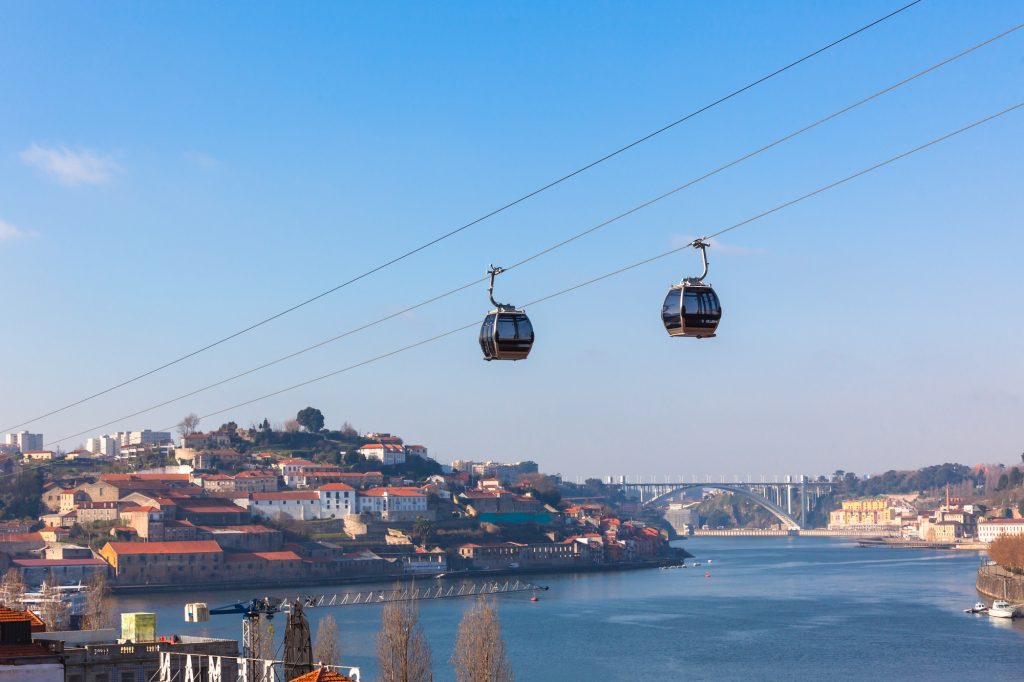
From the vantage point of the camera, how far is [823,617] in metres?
35.1

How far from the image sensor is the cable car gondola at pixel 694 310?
6.08 meters

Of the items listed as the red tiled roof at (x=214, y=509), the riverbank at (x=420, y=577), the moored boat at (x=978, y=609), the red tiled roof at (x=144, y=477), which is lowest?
the moored boat at (x=978, y=609)

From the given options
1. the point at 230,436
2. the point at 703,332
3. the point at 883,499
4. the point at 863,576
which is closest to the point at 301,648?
the point at 703,332

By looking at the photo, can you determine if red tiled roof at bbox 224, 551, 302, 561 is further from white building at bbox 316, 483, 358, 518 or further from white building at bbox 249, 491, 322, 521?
white building at bbox 316, 483, 358, 518

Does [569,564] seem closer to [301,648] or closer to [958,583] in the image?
[958,583]

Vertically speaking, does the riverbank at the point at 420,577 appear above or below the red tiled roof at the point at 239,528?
below

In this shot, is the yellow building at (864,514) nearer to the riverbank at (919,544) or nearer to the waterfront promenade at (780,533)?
the waterfront promenade at (780,533)

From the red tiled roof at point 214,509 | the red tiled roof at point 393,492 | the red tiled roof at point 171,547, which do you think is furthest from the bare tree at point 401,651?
the red tiled roof at point 393,492

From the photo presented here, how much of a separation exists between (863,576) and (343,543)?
20.3 m

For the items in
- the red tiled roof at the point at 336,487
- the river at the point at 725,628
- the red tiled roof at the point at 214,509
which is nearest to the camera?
the river at the point at 725,628

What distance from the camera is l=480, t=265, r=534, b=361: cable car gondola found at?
663 cm

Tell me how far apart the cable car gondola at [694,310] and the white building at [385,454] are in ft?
216

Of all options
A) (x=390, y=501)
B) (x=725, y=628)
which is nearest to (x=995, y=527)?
(x=390, y=501)

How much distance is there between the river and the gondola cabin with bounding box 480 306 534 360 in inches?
679
